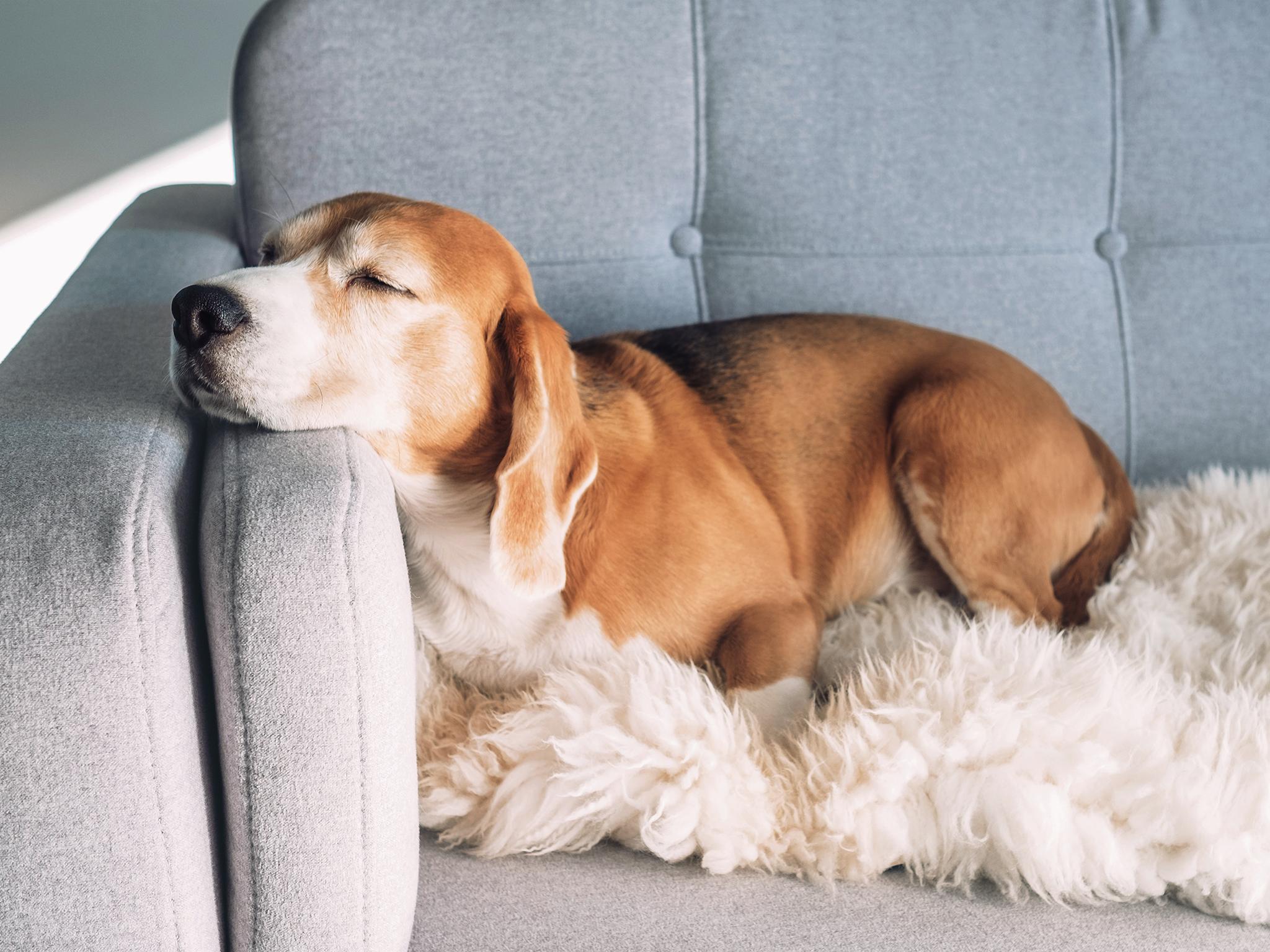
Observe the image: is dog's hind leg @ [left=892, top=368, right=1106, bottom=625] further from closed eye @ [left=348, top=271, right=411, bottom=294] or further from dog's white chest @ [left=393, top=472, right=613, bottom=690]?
closed eye @ [left=348, top=271, right=411, bottom=294]

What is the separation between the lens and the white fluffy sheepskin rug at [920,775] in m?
1.07

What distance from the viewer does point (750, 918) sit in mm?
1042

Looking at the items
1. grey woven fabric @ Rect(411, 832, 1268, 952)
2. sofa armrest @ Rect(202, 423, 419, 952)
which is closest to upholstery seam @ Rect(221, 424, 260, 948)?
sofa armrest @ Rect(202, 423, 419, 952)

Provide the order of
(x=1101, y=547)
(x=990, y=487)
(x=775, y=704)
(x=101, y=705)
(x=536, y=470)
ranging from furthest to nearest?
(x=1101, y=547)
(x=990, y=487)
(x=775, y=704)
(x=536, y=470)
(x=101, y=705)

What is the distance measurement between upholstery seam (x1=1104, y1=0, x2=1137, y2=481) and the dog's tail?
1.16 feet

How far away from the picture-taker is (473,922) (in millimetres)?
1042

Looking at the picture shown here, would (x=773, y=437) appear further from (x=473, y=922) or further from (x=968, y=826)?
(x=473, y=922)

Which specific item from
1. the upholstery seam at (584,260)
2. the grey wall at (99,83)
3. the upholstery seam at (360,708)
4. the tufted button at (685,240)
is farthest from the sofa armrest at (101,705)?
the grey wall at (99,83)

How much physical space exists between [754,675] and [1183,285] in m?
1.54

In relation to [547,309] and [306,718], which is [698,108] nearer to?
[547,309]

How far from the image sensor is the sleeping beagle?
4.24 feet

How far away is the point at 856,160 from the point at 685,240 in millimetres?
407

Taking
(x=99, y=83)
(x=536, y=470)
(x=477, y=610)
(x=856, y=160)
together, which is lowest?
(x=477, y=610)

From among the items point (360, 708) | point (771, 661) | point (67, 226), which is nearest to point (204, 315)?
point (360, 708)
